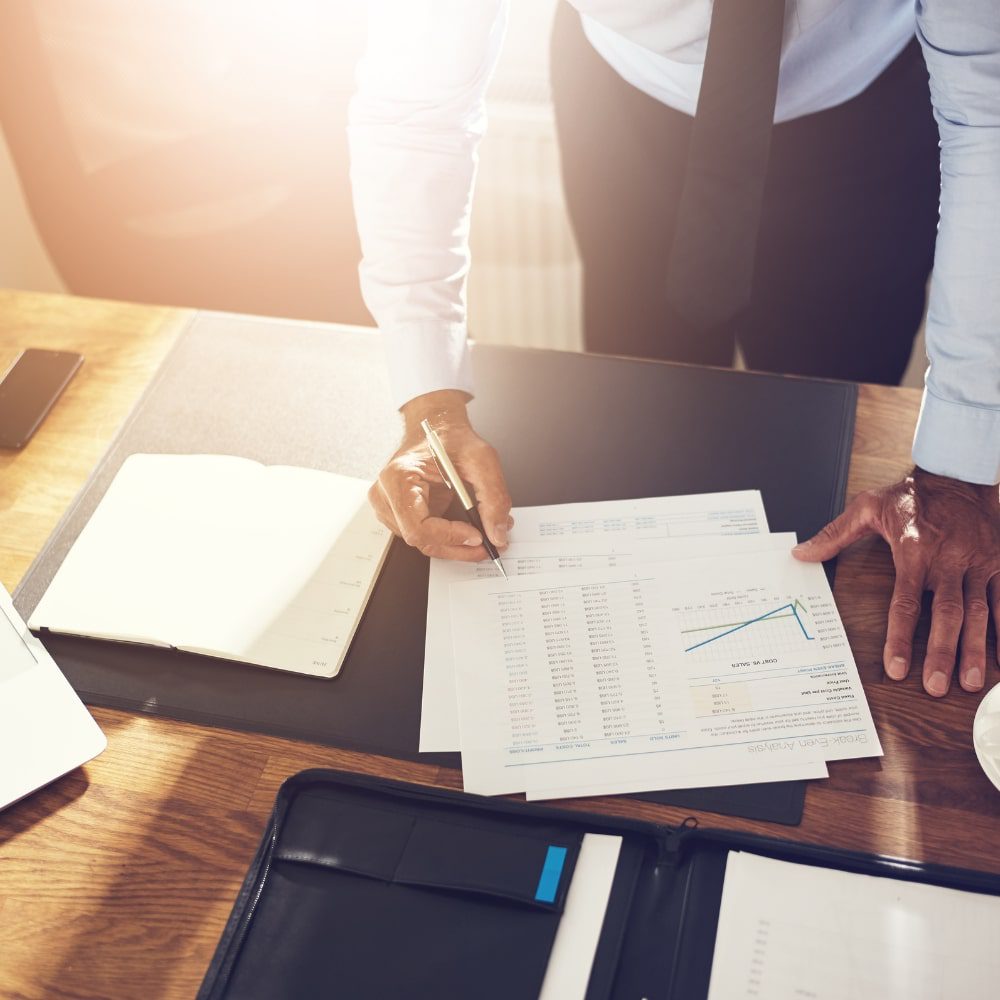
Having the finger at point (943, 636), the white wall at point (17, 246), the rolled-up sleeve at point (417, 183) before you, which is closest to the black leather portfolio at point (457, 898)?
the finger at point (943, 636)

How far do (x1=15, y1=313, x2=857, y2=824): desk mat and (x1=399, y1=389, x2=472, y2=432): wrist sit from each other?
0.04m

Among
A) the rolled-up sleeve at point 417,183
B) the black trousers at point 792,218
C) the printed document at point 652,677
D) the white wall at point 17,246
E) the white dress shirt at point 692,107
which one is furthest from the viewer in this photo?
the white wall at point 17,246

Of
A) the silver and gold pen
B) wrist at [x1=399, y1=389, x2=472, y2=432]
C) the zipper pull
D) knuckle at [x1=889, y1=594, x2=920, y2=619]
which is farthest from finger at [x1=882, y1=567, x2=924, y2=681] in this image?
wrist at [x1=399, y1=389, x2=472, y2=432]

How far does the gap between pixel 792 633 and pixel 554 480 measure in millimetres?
316

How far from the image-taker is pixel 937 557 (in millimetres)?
988

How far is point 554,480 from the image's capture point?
1131mm

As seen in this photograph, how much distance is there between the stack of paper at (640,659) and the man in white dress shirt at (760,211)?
2.2 inches

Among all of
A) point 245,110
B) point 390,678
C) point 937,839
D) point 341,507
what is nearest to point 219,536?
point 341,507

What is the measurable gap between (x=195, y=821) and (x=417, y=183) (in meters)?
0.75

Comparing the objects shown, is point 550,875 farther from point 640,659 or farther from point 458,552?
point 458,552

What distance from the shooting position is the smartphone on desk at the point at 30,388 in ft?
4.09

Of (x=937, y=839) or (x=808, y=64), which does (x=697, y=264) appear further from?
(x=937, y=839)

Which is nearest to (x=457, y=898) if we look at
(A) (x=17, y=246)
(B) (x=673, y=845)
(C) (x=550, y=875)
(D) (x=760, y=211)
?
(C) (x=550, y=875)

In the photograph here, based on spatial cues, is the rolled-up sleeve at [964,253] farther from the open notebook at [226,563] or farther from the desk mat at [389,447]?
the open notebook at [226,563]
